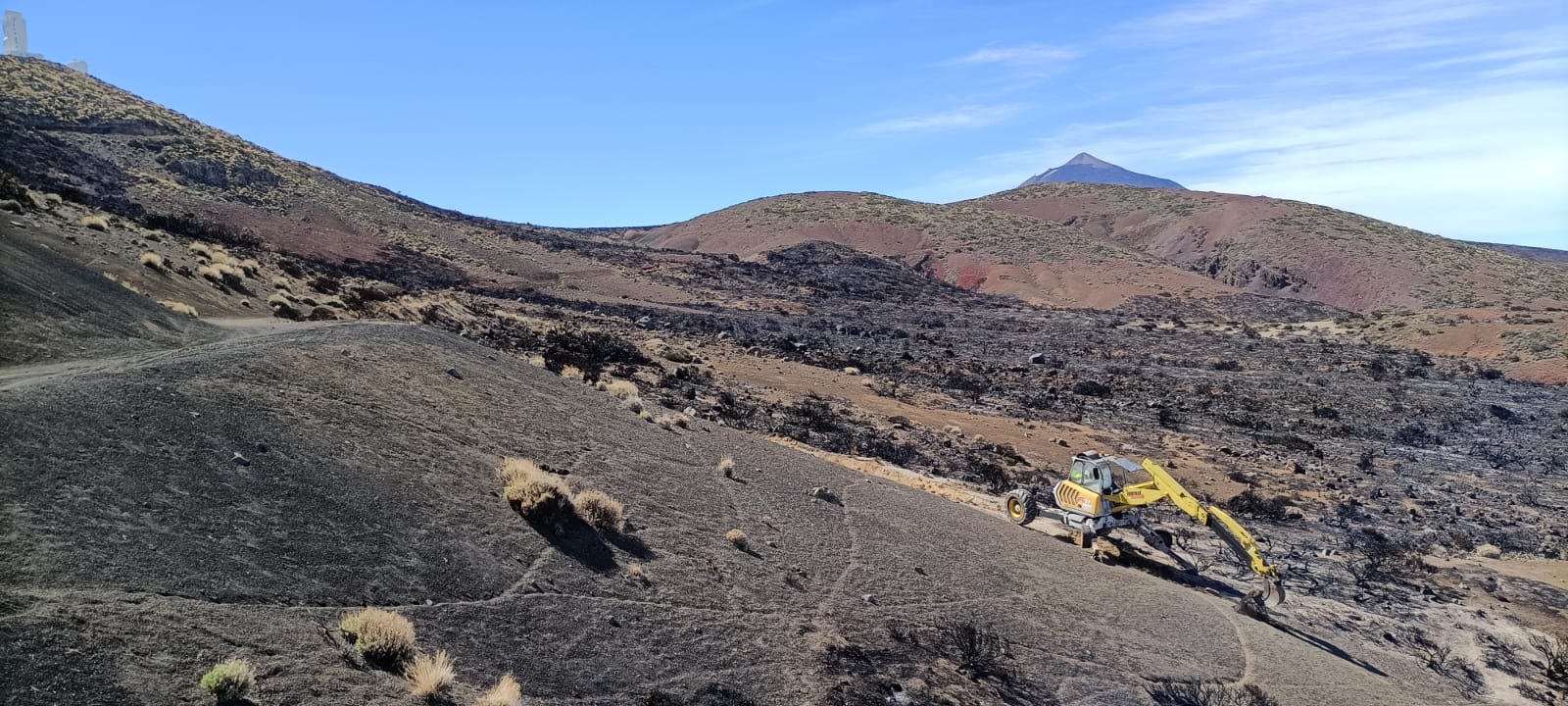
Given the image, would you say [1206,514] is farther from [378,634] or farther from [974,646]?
[378,634]

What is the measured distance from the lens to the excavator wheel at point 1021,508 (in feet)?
49.5

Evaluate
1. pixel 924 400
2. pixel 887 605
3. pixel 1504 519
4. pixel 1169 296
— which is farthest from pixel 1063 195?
pixel 887 605

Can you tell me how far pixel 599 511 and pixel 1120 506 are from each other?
372 inches

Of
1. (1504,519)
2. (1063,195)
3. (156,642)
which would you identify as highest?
(1063,195)

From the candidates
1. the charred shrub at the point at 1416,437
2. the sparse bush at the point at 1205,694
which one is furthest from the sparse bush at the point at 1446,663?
the charred shrub at the point at 1416,437

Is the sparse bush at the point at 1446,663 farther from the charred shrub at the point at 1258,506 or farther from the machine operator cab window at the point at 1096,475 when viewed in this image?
the charred shrub at the point at 1258,506

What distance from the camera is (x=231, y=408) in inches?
325

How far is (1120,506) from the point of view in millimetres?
14266

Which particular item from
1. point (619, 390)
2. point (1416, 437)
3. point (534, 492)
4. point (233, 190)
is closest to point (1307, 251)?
point (1416, 437)

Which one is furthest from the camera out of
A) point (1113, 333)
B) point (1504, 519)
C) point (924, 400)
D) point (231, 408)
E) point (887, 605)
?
point (1113, 333)

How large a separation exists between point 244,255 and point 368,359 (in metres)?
18.8

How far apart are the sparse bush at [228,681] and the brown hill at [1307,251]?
7430 cm

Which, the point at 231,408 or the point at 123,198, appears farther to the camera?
the point at 123,198

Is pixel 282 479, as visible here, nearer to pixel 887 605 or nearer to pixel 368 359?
pixel 368 359
